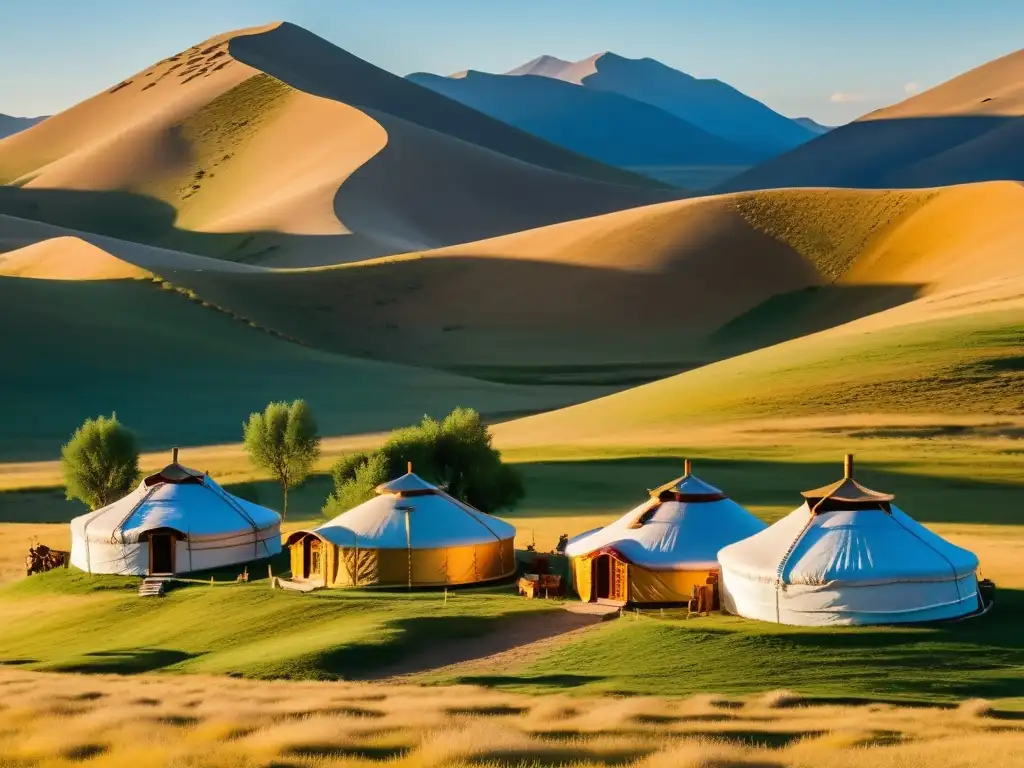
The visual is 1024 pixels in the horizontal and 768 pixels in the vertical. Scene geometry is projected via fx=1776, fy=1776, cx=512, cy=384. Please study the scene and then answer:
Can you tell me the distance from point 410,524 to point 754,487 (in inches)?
573

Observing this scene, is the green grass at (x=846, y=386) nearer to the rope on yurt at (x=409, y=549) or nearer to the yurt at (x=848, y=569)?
the rope on yurt at (x=409, y=549)

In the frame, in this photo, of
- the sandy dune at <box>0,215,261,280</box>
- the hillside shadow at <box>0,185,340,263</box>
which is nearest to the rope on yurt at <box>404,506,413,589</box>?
the sandy dune at <box>0,215,261,280</box>

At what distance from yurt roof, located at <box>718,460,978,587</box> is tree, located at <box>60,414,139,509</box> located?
21.6 m

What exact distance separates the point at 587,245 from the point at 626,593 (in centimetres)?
9009

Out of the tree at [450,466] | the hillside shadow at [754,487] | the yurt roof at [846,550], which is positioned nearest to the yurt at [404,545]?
the yurt roof at [846,550]

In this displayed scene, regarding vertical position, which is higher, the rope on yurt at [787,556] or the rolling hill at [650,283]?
the rolling hill at [650,283]

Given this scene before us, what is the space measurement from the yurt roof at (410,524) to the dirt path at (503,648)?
4205 mm

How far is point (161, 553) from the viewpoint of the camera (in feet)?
117

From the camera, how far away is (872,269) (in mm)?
110562

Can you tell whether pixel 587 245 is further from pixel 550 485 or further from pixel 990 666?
pixel 990 666

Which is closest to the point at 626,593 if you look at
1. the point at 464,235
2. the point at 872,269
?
the point at 872,269

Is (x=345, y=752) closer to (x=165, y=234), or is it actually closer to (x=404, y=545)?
(x=404, y=545)

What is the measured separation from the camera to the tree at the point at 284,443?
46.9m

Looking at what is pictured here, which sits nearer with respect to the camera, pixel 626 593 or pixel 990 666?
pixel 990 666
